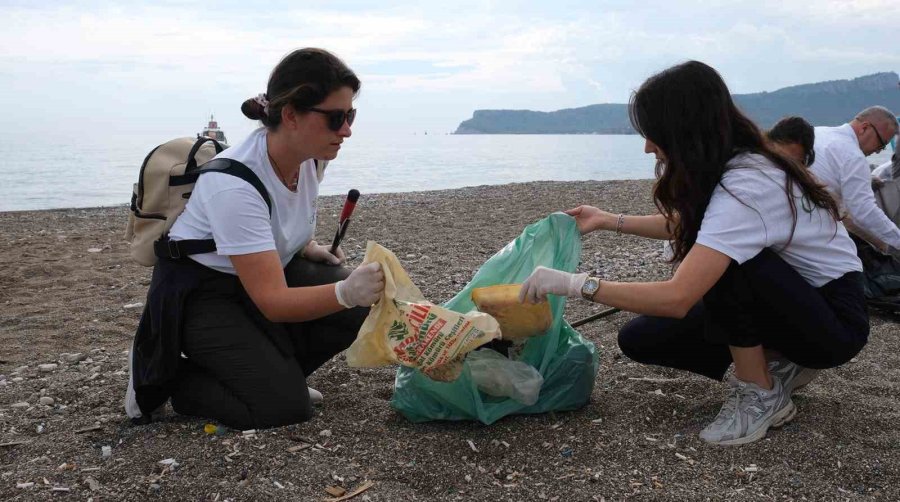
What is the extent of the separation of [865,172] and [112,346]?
168 inches

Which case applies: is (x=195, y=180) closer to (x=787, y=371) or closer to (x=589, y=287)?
(x=589, y=287)

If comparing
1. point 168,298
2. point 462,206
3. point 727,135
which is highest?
point 727,135

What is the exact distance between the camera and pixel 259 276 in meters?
2.72

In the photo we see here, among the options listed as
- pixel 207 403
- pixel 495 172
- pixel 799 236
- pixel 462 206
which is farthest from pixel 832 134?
pixel 495 172

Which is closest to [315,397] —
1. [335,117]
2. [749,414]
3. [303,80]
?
[335,117]

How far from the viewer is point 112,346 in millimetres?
4176

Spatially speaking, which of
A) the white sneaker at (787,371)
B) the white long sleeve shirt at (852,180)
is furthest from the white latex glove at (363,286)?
the white long sleeve shirt at (852,180)

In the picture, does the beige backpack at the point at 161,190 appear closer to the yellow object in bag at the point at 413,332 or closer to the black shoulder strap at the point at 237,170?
the black shoulder strap at the point at 237,170

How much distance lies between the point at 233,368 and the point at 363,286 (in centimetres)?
69

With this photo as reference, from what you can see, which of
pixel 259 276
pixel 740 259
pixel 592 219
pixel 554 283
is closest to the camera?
pixel 740 259

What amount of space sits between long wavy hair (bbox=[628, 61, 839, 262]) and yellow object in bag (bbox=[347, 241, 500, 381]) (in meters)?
0.78

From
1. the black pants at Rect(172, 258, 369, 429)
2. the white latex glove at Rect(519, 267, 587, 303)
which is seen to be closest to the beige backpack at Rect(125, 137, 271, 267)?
the black pants at Rect(172, 258, 369, 429)

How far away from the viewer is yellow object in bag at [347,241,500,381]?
8.61ft

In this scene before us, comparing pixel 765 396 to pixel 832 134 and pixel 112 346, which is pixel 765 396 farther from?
pixel 112 346
